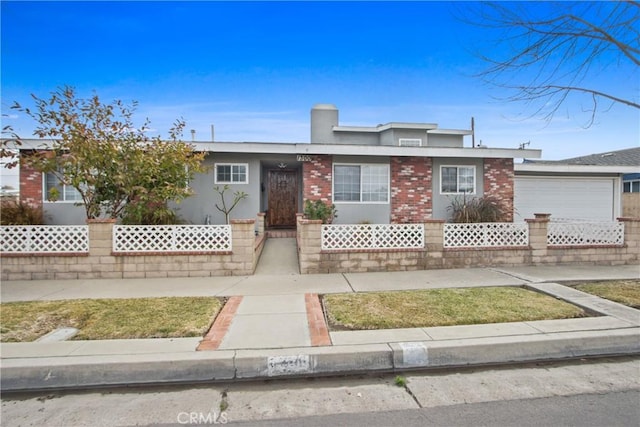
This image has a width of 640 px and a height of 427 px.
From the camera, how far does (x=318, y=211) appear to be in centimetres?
1132

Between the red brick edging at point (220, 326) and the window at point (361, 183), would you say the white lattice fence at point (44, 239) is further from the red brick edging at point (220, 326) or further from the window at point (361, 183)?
the window at point (361, 183)

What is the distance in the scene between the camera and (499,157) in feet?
40.7

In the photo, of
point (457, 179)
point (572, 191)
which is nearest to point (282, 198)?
point (457, 179)

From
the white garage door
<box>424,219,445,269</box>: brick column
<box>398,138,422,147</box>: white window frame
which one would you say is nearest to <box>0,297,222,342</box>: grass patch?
<box>424,219,445,269</box>: brick column

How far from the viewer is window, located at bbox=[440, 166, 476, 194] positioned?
12.7m

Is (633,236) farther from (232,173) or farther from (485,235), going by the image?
(232,173)

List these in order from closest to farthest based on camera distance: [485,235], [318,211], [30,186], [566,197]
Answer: [485,235] < [30,186] < [318,211] < [566,197]

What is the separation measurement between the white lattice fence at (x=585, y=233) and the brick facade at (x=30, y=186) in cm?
1468

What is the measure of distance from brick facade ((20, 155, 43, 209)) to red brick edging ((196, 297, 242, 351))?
8.90 meters

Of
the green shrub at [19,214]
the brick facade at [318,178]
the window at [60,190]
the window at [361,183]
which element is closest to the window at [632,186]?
the window at [361,183]

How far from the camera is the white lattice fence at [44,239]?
751cm

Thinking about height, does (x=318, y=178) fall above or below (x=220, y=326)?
above

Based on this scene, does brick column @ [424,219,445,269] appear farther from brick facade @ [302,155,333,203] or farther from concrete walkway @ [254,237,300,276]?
brick facade @ [302,155,333,203]

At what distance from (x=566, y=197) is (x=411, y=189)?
23.4 feet
